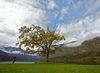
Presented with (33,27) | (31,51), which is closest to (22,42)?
(31,51)

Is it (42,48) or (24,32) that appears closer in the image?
(24,32)

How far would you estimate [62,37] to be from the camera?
35.1 meters

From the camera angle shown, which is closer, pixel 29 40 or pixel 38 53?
pixel 29 40

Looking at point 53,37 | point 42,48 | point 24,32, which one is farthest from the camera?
point 42,48

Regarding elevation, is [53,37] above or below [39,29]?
below

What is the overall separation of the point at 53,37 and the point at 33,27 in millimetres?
9867

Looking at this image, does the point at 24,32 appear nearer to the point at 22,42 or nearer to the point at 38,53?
the point at 22,42

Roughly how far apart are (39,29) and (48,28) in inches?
182

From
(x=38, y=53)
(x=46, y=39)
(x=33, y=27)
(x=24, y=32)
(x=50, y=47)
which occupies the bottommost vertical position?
(x=38, y=53)

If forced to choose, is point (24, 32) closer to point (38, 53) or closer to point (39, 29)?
point (39, 29)

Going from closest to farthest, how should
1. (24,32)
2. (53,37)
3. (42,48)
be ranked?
(53,37) → (24,32) → (42,48)

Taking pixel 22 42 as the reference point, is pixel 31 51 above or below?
below

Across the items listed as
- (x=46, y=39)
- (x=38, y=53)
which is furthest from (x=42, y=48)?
(x=46, y=39)

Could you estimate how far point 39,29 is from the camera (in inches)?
1401
